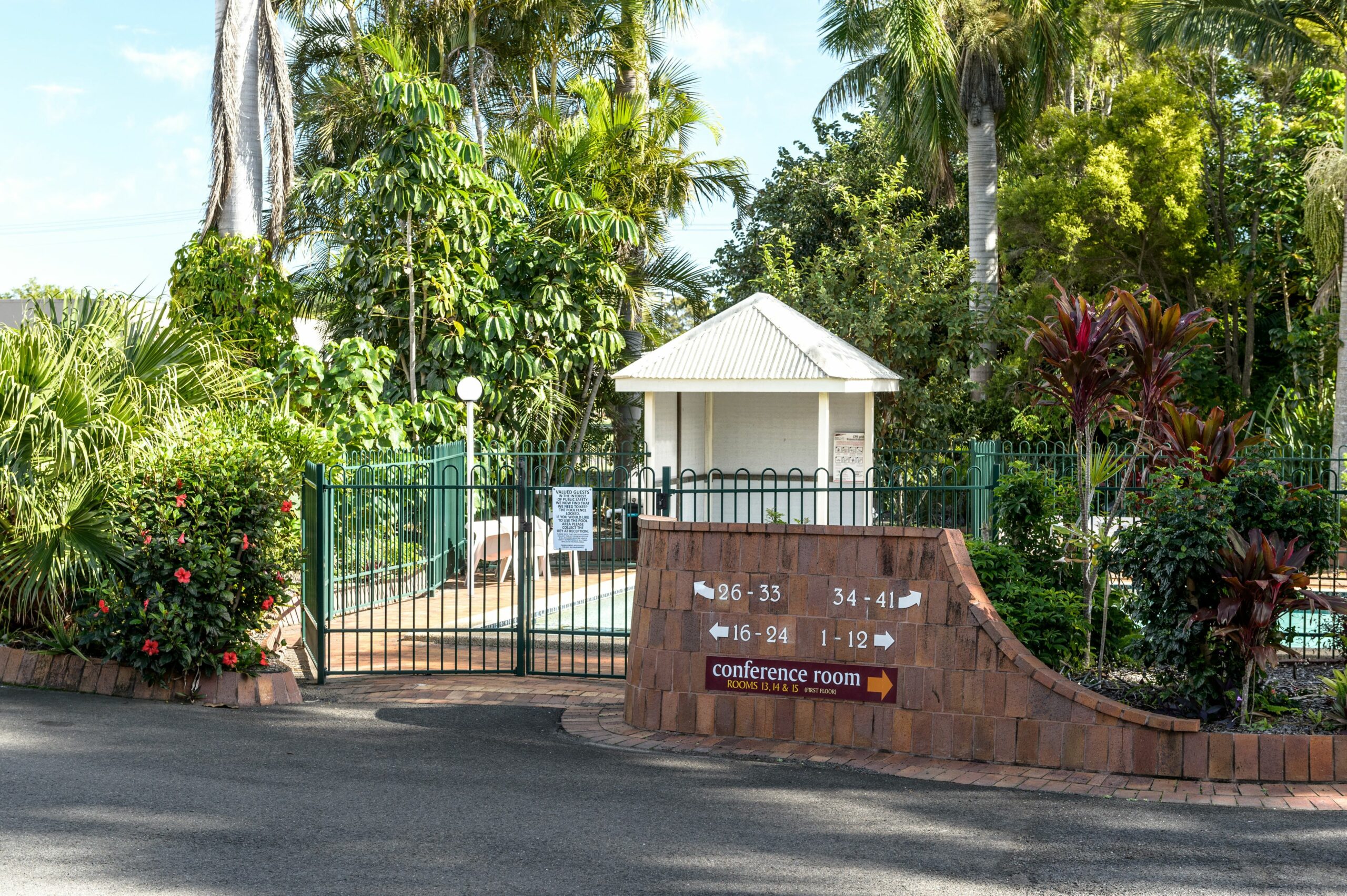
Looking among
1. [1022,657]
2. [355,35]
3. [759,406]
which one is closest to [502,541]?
[759,406]

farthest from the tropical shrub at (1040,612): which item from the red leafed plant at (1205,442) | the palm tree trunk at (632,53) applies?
the palm tree trunk at (632,53)

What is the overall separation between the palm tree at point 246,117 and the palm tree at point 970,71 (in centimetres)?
1074

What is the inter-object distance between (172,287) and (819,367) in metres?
8.17

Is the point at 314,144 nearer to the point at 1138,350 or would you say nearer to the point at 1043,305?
the point at 1043,305

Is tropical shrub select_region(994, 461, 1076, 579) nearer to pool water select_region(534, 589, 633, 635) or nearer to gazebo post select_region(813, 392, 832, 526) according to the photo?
pool water select_region(534, 589, 633, 635)

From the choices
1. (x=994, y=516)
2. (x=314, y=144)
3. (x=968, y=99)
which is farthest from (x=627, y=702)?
(x=314, y=144)

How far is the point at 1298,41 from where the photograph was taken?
1703 cm

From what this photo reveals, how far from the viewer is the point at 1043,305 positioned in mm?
20969

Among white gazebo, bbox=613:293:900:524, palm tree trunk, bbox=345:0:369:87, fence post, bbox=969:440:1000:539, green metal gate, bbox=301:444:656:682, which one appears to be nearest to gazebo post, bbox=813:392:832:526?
white gazebo, bbox=613:293:900:524

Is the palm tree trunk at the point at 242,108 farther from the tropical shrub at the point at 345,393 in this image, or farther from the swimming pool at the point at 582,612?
the swimming pool at the point at 582,612

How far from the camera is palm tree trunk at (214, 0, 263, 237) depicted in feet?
51.4

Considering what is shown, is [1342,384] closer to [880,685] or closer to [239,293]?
[880,685]

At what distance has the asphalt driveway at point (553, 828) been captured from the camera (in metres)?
4.90

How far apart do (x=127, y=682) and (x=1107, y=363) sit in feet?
22.9
